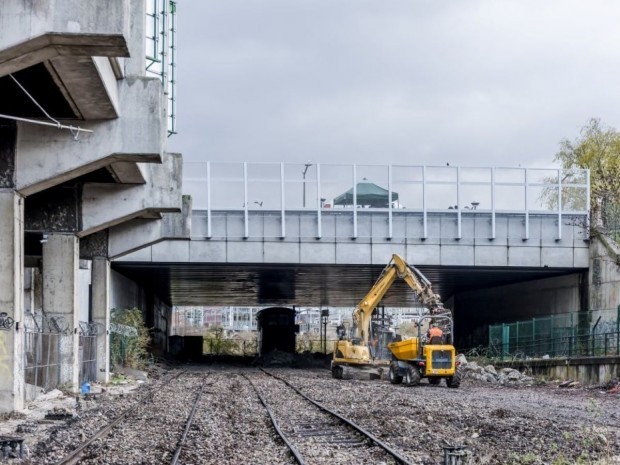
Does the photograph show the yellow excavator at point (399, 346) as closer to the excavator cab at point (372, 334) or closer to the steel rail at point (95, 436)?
the excavator cab at point (372, 334)

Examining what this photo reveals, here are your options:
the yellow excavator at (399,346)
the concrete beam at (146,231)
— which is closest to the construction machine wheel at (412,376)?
the yellow excavator at (399,346)

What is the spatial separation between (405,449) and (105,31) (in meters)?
7.17

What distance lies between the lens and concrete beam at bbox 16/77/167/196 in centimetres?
2095

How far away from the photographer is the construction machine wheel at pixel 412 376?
31.8 meters

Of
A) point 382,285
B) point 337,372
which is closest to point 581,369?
point 382,285

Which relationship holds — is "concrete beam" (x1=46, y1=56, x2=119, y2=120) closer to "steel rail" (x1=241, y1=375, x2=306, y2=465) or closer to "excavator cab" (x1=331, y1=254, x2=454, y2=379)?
"steel rail" (x1=241, y1=375, x2=306, y2=465)

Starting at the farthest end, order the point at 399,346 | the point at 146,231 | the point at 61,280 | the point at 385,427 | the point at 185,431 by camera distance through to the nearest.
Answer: the point at 146,231 < the point at 399,346 < the point at 61,280 < the point at 385,427 < the point at 185,431

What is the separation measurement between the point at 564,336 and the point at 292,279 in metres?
18.4

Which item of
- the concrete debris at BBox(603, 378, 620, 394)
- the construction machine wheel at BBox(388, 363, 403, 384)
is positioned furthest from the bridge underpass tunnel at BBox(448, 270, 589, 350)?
the concrete debris at BBox(603, 378, 620, 394)

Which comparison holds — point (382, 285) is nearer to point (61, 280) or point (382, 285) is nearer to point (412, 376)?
point (412, 376)

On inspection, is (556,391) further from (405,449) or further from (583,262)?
(405,449)

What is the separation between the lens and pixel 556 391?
30.4m

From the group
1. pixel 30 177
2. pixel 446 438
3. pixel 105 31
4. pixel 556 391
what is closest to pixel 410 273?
pixel 556 391

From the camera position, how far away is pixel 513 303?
172 ft
